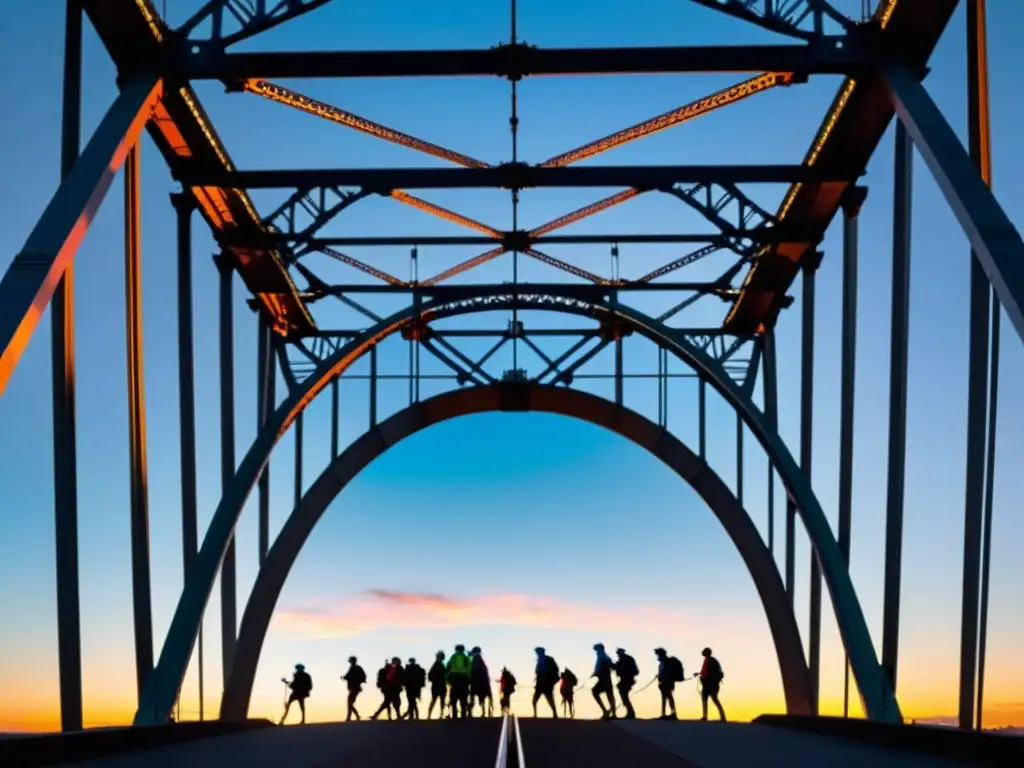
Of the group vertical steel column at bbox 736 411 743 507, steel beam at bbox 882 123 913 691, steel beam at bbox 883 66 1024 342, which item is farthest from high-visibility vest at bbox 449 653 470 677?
steel beam at bbox 883 66 1024 342

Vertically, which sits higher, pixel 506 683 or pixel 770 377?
pixel 770 377

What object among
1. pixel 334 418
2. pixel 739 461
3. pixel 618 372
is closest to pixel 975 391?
pixel 739 461

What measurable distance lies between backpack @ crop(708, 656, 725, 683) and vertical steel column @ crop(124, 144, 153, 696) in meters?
10.9

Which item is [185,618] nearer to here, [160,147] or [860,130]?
[160,147]

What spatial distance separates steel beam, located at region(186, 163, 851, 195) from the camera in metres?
27.9

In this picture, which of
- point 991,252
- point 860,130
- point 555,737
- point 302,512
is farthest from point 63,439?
point 302,512

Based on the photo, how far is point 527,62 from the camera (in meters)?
24.5

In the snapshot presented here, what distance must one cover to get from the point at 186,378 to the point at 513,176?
23.4 ft

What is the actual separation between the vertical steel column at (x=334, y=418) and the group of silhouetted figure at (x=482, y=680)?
7.76 meters

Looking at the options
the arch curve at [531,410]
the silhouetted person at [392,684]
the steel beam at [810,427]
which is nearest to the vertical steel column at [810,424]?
the steel beam at [810,427]

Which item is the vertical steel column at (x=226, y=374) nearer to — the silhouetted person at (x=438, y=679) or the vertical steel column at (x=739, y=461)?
the silhouetted person at (x=438, y=679)

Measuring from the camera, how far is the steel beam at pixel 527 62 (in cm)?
2411

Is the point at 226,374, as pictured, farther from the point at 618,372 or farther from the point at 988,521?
the point at 988,521

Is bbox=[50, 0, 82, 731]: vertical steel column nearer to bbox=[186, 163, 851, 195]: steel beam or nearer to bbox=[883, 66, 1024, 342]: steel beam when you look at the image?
bbox=[186, 163, 851, 195]: steel beam
